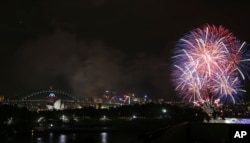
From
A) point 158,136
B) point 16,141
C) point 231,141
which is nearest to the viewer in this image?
point 231,141

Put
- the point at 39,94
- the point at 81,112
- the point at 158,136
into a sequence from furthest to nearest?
the point at 39,94, the point at 81,112, the point at 158,136

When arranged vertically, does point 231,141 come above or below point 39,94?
below

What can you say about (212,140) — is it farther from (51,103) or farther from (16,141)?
(51,103)

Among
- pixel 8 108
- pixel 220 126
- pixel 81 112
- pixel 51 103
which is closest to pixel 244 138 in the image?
pixel 220 126

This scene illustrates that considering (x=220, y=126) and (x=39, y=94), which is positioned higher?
(x=39, y=94)

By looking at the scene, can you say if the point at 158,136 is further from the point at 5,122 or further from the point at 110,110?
the point at 110,110

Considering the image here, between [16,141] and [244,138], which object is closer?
[244,138]

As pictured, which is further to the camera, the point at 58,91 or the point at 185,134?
the point at 58,91

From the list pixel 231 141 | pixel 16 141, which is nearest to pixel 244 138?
pixel 231 141

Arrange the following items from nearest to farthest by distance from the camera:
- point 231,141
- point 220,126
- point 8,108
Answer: point 231,141, point 220,126, point 8,108
